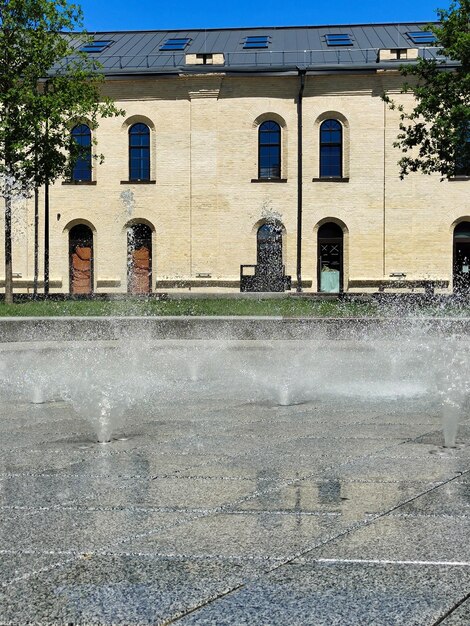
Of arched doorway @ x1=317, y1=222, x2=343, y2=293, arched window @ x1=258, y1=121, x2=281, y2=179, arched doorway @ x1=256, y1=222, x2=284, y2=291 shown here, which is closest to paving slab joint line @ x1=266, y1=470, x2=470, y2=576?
arched doorway @ x1=256, y1=222, x2=284, y2=291

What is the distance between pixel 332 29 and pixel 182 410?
35.8 m

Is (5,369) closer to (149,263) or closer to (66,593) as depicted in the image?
(66,593)

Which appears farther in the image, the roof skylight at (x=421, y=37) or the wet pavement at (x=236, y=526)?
the roof skylight at (x=421, y=37)

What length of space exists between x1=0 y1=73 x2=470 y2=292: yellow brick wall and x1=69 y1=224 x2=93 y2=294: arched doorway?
1.73 feet

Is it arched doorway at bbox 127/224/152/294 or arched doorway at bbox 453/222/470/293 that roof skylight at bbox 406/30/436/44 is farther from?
arched doorway at bbox 127/224/152/294

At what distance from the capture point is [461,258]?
35.1m

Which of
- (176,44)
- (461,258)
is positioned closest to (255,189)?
(176,44)

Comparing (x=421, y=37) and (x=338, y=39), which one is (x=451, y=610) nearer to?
(x=338, y=39)

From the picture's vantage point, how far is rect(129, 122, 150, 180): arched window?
1411 inches

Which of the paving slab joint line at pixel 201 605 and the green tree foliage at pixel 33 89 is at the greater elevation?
the green tree foliage at pixel 33 89

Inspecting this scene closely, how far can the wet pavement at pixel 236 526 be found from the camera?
276cm

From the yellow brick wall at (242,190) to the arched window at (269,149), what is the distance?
35cm

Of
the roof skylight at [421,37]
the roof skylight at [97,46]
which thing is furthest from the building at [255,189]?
the roof skylight at [97,46]

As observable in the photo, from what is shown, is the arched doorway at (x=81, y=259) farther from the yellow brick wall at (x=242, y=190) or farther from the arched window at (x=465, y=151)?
the arched window at (x=465, y=151)
